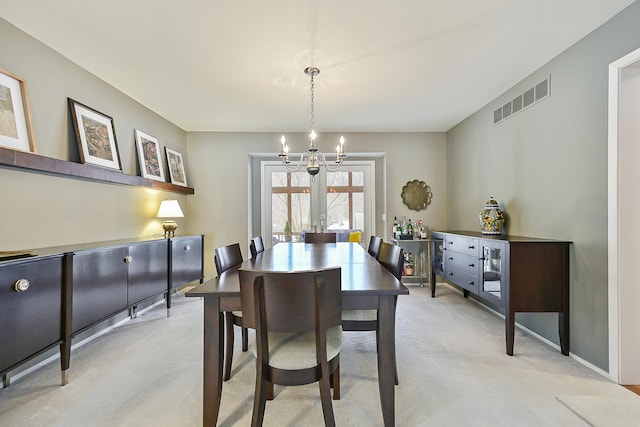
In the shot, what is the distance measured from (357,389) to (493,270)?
163 cm

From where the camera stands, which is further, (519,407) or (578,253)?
(578,253)

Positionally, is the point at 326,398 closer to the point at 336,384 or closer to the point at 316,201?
the point at 336,384

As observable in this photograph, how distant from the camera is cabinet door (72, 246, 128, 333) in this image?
2137 millimetres

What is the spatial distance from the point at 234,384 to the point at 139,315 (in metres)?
2.06

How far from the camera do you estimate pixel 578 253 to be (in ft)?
7.64

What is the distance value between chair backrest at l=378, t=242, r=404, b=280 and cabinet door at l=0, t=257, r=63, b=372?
2222mm

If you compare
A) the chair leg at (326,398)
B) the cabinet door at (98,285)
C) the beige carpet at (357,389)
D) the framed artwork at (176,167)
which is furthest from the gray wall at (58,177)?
the chair leg at (326,398)

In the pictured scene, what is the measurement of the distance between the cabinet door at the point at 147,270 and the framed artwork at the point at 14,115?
110 centimetres

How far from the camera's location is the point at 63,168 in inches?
95.8

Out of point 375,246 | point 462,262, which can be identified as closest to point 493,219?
point 462,262

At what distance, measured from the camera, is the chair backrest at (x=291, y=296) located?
4.20ft

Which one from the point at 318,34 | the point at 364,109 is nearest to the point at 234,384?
the point at 318,34

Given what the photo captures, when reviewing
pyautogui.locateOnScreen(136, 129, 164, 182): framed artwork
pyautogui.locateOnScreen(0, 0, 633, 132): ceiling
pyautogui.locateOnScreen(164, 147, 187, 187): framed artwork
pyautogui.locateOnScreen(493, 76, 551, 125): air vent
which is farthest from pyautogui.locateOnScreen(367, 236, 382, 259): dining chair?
pyautogui.locateOnScreen(164, 147, 187, 187): framed artwork

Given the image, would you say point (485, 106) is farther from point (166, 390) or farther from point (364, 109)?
point (166, 390)
